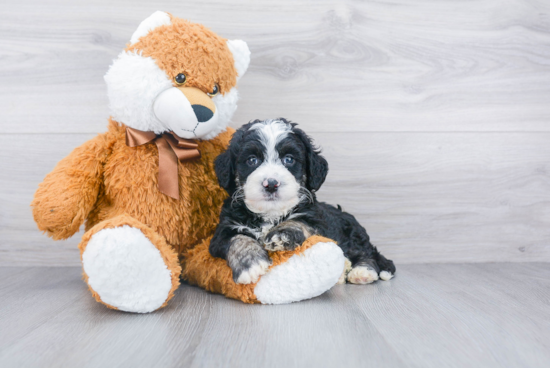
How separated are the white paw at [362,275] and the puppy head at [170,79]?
81cm

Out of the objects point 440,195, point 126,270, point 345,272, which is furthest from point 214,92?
point 440,195

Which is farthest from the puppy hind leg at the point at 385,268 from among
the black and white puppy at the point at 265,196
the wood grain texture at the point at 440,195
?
the black and white puppy at the point at 265,196

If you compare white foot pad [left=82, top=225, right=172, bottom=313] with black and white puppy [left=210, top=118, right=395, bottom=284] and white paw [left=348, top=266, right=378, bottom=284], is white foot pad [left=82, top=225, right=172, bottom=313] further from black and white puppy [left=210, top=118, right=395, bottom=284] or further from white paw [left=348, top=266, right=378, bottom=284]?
white paw [left=348, top=266, right=378, bottom=284]

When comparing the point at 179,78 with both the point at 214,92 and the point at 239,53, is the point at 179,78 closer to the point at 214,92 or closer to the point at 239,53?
the point at 214,92

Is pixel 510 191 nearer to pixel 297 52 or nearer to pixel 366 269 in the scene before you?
pixel 366 269

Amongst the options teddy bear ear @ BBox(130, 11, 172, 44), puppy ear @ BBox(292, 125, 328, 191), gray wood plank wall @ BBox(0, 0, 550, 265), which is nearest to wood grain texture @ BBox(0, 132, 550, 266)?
gray wood plank wall @ BBox(0, 0, 550, 265)

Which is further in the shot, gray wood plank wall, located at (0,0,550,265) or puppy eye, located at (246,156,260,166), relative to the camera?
gray wood plank wall, located at (0,0,550,265)

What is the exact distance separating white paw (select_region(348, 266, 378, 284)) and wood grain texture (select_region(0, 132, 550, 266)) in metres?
0.43

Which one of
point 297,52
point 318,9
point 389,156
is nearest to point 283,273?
point 389,156

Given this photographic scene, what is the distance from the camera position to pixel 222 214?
155 centimetres

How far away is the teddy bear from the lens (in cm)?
139

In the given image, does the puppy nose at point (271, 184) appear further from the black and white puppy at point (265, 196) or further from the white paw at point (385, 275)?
the white paw at point (385, 275)

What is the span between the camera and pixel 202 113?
4.89 ft

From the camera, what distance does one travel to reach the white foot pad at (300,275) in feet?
4.55
